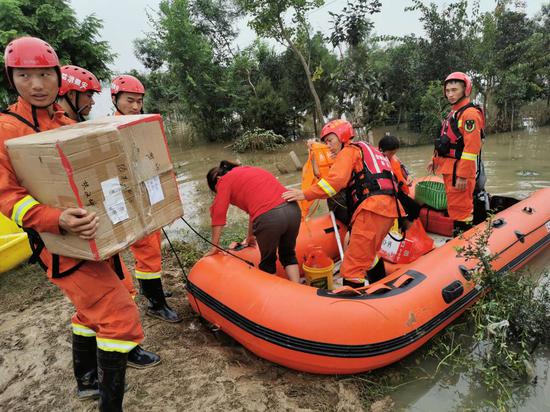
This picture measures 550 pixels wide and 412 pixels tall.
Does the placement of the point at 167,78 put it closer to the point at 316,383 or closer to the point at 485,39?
the point at 485,39

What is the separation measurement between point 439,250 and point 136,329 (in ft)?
8.00

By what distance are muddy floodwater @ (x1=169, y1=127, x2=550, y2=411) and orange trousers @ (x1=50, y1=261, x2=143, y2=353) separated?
1658 millimetres

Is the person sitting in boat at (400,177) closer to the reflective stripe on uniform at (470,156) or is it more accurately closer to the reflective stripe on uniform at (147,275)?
the reflective stripe on uniform at (470,156)

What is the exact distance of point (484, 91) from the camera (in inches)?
470

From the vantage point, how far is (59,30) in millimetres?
8586

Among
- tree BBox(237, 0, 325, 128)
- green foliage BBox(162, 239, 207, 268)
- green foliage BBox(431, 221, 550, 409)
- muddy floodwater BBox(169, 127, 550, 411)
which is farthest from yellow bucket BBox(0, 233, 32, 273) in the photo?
tree BBox(237, 0, 325, 128)

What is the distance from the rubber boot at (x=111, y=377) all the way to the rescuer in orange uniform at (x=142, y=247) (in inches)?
40.1

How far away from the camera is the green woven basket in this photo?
13.5 ft

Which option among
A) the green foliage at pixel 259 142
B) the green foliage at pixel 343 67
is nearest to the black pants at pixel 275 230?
the green foliage at pixel 343 67

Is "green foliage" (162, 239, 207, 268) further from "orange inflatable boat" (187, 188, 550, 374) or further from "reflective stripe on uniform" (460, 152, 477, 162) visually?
"reflective stripe on uniform" (460, 152, 477, 162)

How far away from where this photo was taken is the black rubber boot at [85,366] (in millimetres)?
2078

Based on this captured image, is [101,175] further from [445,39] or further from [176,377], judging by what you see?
[445,39]

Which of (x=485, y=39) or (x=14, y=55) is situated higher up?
(x=485, y=39)

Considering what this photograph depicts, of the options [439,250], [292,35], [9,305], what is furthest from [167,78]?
[439,250]
